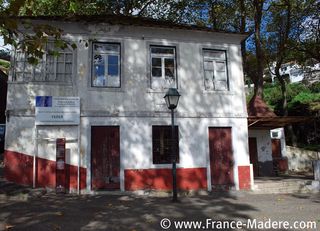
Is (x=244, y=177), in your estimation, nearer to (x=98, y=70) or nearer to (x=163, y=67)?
(x=163, y=67)

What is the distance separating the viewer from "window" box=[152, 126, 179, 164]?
1307 cm

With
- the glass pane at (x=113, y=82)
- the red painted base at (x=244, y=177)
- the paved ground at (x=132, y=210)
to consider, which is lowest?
the paved ground at (x=132, y=210)

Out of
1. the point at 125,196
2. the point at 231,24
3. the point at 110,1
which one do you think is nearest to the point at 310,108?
the point at 231,24

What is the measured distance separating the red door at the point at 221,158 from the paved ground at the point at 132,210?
1068 mm

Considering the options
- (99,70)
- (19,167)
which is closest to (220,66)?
(99,70)

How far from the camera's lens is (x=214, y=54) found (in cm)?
1439

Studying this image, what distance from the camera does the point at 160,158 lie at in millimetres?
13094

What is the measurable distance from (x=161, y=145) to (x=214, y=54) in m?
4.49

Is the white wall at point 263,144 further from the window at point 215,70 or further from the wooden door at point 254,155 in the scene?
the window at point 215,70

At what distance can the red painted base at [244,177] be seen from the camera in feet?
45.0

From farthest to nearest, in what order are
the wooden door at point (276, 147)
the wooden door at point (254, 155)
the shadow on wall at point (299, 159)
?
the shadow on wall at point (299, 159)
the wooden door at point (276, 147)
the wooden door at point (254, 155)

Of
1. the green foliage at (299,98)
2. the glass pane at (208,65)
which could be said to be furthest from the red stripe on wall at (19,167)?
the green foliage at (299,98)

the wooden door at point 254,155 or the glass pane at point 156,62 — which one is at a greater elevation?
the glass pane at point 156,62

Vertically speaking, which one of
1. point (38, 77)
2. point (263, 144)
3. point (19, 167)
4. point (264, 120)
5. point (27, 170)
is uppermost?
point (38, 77)
